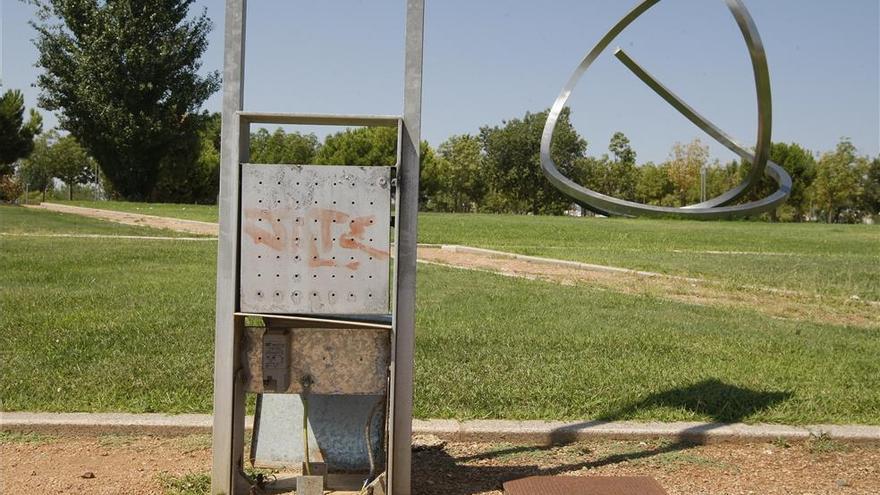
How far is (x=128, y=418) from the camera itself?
5.11 meters

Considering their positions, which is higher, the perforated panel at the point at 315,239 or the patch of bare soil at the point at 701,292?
the perforated panel at the point at 315,239

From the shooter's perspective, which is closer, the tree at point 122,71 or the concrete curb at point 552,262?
the concrete curb at point 552,262

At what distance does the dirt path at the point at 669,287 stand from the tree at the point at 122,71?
82.6 feet

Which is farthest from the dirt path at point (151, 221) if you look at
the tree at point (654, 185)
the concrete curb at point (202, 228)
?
the tree at point (654, 185)

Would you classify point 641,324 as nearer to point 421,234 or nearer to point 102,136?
point 421,234

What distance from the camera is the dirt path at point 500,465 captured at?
14.3 ft

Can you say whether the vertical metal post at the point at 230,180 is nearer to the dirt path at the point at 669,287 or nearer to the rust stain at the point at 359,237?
the rust stain at the point at 359,237

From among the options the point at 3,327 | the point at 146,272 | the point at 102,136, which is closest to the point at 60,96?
the point at 102,136

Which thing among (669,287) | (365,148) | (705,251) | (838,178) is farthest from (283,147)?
(669,287)

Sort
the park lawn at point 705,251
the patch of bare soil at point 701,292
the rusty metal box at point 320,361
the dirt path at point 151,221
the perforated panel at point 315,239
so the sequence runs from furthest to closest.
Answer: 1. the dirt path at point 151,221
2. the park lawn at point 705,251
3. the patch of bare soil at point 701,292
4. the rusty metal box at point 320,361
5. the perforated panel at point 315,239

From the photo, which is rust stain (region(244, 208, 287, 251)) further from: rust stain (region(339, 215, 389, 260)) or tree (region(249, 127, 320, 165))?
tree (region(249, 127, 320, 165))

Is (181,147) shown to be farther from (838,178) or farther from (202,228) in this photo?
(838,178)

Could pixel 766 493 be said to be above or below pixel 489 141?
below

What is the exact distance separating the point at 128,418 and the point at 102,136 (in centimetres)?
3774
